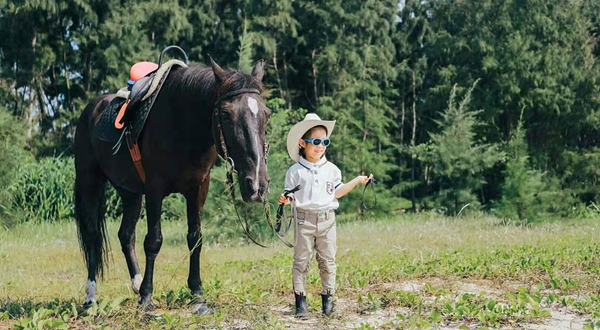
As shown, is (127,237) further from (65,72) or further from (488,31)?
(488,31)

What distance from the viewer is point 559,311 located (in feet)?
17.4

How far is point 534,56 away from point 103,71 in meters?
16.3

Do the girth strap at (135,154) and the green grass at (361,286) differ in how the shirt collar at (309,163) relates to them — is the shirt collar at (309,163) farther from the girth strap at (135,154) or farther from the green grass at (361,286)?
the girth strap at (135,154)

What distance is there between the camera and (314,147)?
16.0 ft

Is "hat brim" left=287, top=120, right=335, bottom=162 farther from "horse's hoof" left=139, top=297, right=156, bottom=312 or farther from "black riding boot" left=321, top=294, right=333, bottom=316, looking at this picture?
"horse's hoof" left=139, top=297, right=156, bottom=312

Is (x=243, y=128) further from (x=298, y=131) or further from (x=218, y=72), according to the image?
(x=298, y=131)

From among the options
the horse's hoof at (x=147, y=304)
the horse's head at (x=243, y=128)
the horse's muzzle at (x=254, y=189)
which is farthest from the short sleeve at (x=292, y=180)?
the horse's hoof at (x=147, y=304)

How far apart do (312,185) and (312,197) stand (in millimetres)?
95

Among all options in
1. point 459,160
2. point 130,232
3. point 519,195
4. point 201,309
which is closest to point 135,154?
point 130,232

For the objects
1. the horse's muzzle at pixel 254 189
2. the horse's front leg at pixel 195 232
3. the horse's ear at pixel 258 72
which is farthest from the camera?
the horse's front leg at pixel 195 232

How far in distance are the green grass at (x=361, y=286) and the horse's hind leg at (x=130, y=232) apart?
0.90 ft

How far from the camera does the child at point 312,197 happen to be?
486 centimetres

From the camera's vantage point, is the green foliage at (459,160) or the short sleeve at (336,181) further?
the green foliage at (459,160)

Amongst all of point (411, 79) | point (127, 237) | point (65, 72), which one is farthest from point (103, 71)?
point (127, 237)
